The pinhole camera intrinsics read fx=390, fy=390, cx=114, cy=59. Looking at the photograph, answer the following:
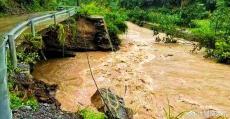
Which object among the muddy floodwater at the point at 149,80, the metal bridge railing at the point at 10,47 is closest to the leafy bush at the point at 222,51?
the muddy floodwater at the point at 149,80

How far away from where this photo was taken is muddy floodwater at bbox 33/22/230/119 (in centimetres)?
1273

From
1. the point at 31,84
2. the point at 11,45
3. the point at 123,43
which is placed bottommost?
the point at 123,43

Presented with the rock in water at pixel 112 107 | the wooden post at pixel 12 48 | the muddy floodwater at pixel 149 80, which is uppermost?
the wooden post at pixel 12 48

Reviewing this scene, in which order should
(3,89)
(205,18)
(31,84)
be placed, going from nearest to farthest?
(3,89), (31,84), (205,18)

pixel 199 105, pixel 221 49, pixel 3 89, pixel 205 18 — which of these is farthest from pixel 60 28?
pixel 205 18

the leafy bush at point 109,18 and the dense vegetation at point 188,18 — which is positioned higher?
the leafy bush at point 109,18

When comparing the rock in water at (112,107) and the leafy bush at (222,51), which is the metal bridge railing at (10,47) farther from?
the leafy bush at (222,51)

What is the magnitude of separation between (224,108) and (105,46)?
1166cm

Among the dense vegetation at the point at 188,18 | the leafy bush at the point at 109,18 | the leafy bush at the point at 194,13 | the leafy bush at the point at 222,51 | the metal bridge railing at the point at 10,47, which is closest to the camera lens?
Result: the metal bridge railing at the point at 10,47

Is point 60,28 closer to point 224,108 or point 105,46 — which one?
point 105,46

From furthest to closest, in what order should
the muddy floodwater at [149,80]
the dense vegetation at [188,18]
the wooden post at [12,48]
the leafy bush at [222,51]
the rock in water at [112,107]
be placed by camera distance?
the dense vegetation at [188,18] → the leafy bush at [222,51] → the muddy floodwater at [149,80] → the wooden post at [12,48] → the rock in water at [112,107]

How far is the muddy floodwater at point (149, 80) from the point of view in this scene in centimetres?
1273

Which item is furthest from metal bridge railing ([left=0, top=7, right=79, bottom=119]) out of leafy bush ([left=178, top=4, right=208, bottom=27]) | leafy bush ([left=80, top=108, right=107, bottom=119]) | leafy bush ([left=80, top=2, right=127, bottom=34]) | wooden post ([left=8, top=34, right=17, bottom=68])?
leafy bush ([left=178, top=4, right=208, bottom=27])

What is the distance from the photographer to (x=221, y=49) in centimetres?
2302
